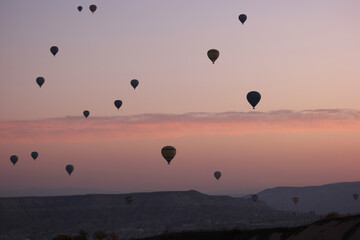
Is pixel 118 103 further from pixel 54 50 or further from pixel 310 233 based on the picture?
pixel 310 233

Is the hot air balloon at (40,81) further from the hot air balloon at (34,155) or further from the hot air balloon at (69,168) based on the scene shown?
the hot air balloon at (69,168)

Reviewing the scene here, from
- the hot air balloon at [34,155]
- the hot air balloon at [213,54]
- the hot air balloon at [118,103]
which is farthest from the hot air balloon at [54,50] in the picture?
the hot air balloon at [213,54]

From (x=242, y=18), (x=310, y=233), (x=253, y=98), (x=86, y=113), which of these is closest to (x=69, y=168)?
(x=86, y=113)

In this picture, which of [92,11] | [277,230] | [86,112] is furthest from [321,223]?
[86,112]

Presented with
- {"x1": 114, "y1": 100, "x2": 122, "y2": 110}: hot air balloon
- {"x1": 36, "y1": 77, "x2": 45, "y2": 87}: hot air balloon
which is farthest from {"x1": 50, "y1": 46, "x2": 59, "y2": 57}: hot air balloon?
{"x1": 114, "y1": 100, "x2": 122, "y2": 110}: hot air balloon

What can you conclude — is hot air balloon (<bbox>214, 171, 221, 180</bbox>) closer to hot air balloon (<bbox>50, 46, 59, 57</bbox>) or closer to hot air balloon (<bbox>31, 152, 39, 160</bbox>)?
hot air balloon (<bbox>31, 152, 39, 160</bbox>)
